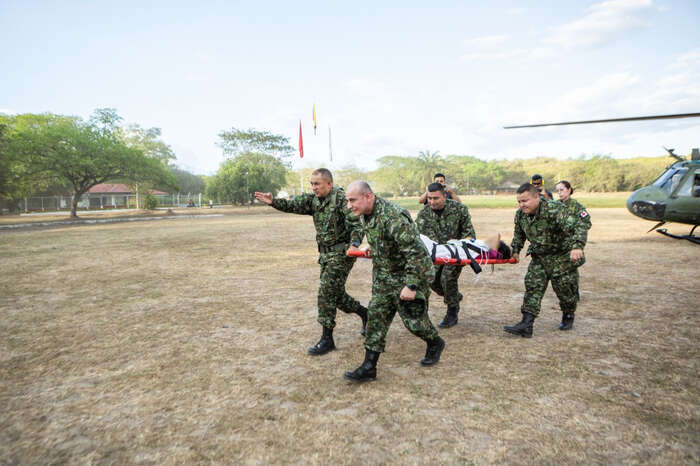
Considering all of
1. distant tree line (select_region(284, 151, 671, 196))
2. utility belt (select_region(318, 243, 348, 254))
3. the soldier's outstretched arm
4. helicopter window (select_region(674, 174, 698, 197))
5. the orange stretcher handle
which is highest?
distant tree line (select_region(284, 151, 671, 196))

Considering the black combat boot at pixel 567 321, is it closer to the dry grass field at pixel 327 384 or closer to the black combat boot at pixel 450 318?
the dry grass field at pixel 327 384

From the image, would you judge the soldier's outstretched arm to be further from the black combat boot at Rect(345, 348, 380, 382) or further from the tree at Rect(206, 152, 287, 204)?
the tree at Rect(206, 152, 287, 204)

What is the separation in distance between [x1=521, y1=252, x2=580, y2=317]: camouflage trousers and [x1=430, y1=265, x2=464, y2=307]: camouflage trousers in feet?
2.94

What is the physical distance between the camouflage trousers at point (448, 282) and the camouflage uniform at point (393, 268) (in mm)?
1609

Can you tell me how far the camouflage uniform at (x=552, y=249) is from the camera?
15.8 feet

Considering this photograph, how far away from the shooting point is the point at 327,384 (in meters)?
3.84

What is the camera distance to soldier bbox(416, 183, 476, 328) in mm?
5500

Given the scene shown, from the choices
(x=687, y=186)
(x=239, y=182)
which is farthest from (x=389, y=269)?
(x=239, y=182)

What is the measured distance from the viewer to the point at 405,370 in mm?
4121

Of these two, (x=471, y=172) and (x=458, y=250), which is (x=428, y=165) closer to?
(x=471, y=172)

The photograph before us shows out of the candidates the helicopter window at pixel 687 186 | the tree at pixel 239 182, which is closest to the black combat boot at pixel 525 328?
the helicopter window at pixel 687 186

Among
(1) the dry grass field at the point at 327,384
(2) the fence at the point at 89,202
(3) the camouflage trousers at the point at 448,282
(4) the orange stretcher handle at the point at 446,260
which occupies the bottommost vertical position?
(1) the dry grass field at the point at 327,384

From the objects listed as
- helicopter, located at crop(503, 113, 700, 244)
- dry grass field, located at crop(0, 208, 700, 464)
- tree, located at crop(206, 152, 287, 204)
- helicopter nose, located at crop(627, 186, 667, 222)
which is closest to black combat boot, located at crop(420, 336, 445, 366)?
dry grass field, located at crop(0, 208, 700, 464)

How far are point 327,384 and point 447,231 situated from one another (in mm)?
2901
